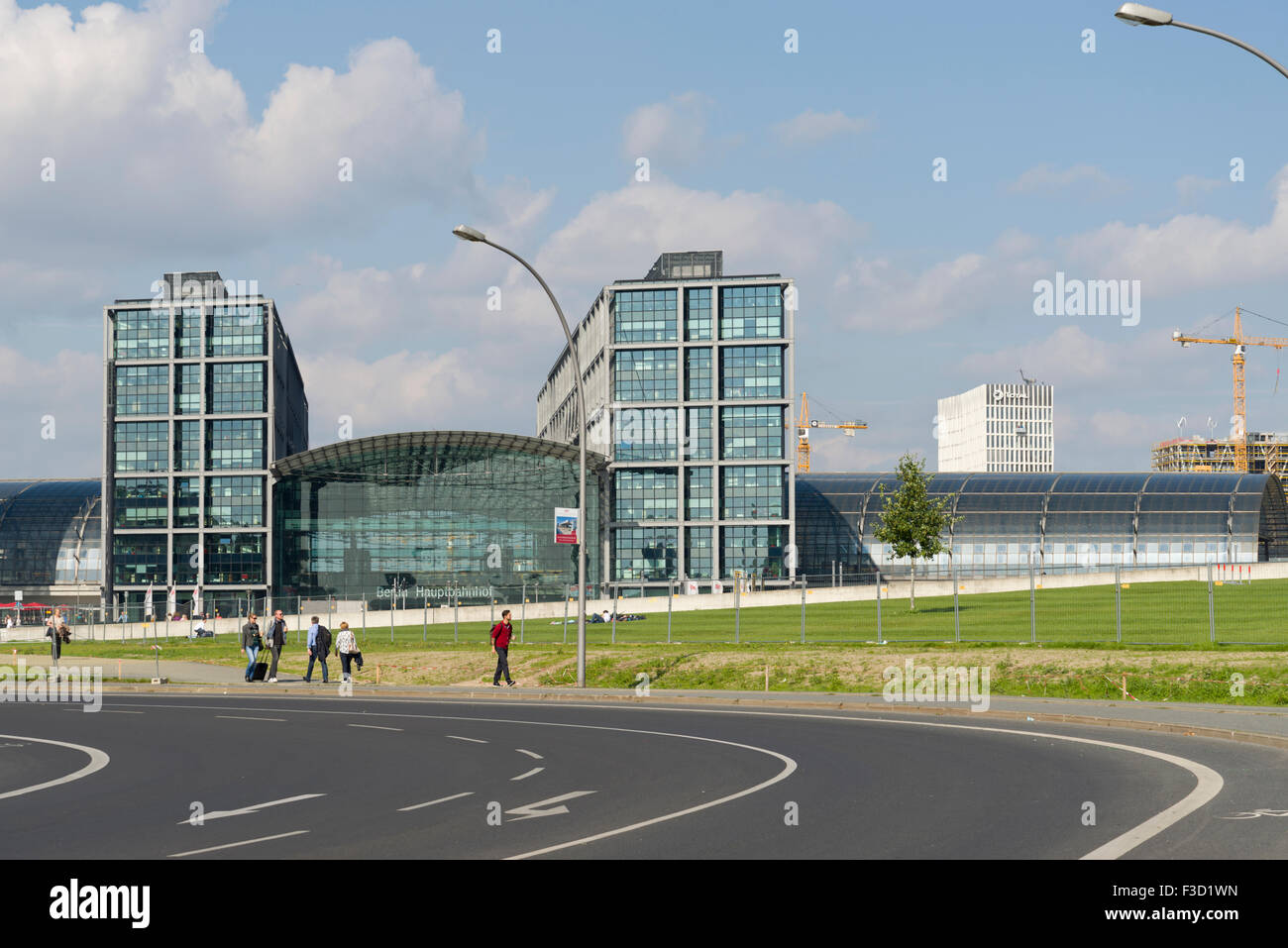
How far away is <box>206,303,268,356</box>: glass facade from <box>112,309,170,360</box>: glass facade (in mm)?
3464

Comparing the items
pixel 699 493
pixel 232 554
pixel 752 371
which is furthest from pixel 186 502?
pixel 752 371

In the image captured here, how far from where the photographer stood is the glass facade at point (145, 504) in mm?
111062

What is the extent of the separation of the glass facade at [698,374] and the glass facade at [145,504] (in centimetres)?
4260

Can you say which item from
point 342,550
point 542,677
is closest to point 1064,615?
point 542,677

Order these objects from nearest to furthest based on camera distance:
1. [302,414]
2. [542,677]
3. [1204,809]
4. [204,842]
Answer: [204,842]
[1204,809]
[542,677]
[302,414]

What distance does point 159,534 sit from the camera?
110812mm

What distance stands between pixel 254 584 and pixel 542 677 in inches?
3137

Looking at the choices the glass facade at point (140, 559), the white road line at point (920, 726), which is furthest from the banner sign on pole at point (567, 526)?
the glass facade at point (140, 559)

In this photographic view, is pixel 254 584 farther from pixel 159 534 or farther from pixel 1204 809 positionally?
pixel 1204 809

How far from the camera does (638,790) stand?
14.3 meters

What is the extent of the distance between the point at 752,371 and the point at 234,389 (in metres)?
41.9

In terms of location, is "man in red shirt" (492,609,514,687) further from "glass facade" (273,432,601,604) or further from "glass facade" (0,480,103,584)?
"glass facade" (0,480,103,584)

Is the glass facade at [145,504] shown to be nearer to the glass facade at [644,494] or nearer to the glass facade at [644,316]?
the glass facade at [644,494]
